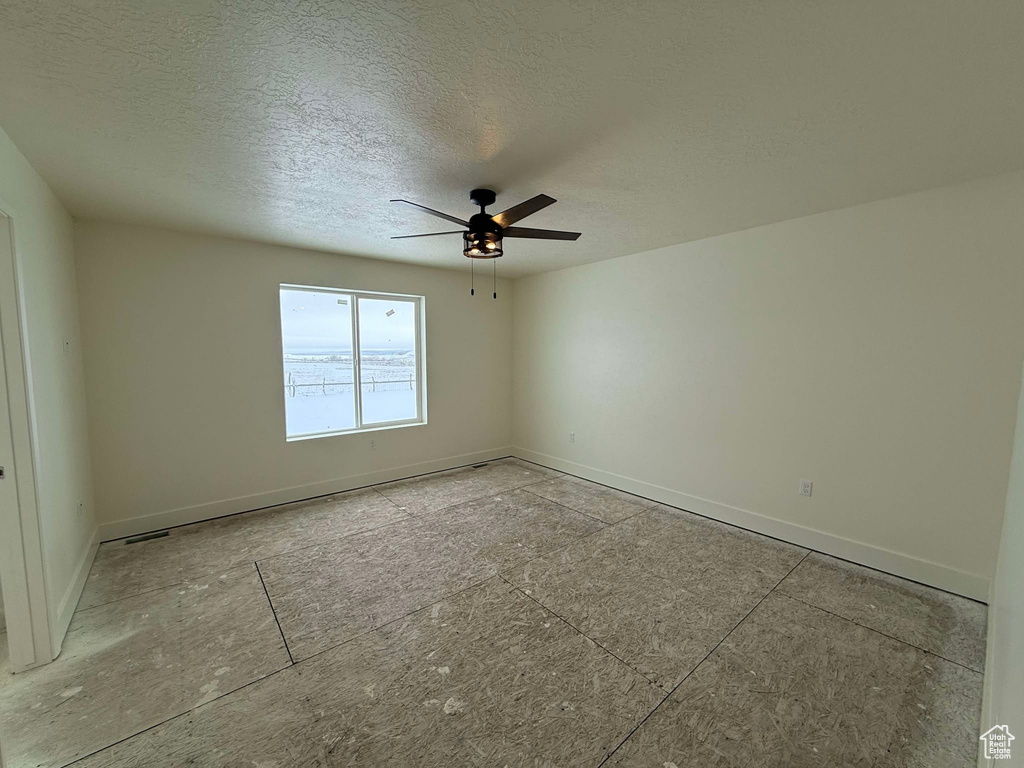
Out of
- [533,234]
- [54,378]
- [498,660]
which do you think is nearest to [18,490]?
[54,378]

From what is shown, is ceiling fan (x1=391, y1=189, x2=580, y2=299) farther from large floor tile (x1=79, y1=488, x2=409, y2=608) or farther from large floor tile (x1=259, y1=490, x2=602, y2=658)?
large floor tile (x1=79, y1=488, x2=409, y2=608)

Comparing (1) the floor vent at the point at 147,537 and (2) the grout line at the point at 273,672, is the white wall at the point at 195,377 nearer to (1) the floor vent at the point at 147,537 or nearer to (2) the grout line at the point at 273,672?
(1) the floor vent at the point at 147,537

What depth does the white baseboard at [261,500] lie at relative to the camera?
124 inches

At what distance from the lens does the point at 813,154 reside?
2.00 metres

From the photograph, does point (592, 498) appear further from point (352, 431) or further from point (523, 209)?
point (523, 209)

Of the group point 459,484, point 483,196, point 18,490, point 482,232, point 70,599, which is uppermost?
point 483,196

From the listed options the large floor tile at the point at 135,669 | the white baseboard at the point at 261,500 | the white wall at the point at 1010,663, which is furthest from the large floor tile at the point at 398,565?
the white wall at the point at 1010,663

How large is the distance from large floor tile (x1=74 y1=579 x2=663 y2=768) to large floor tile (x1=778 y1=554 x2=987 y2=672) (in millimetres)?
1413

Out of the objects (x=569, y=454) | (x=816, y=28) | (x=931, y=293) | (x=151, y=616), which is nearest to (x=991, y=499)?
(x=931, y=293)

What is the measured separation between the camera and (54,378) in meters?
2.33

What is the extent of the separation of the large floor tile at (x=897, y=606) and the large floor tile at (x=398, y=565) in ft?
4.87

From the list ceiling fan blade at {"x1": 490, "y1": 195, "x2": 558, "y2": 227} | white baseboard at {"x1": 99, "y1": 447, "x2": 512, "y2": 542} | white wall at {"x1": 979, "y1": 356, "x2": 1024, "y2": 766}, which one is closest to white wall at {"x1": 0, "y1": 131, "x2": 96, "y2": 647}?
white baseboard at {"x1": 99, "y1": 447, "x2": 512, "y2": 542}

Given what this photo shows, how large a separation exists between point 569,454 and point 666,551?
200 cm

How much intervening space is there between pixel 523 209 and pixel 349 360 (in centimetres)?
292
